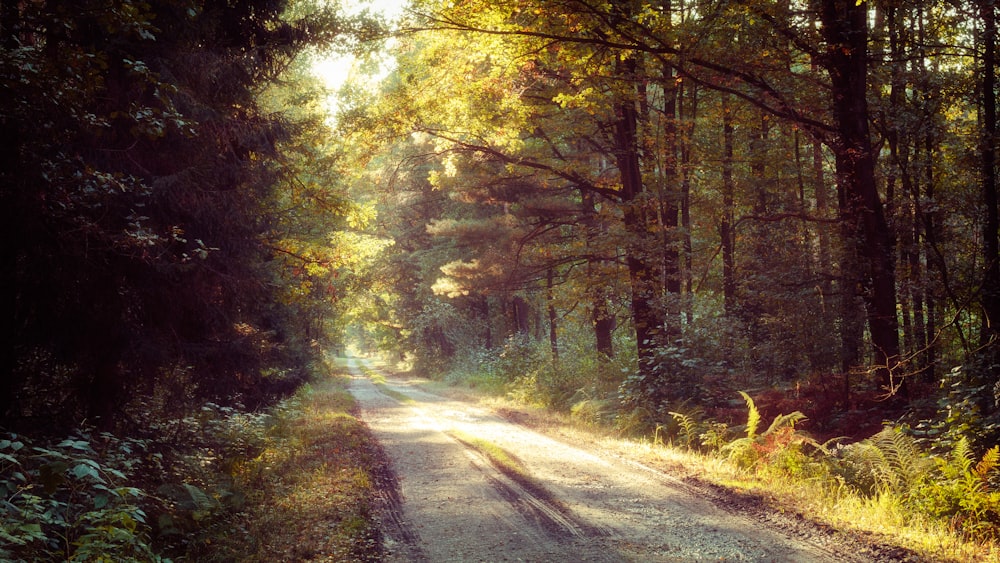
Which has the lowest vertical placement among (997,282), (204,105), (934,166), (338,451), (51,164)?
(338,451)

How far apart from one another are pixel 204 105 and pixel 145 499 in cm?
564

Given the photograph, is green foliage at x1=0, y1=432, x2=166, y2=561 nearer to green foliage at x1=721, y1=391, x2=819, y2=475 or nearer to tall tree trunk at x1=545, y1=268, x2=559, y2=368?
green foliage at x1=721, y1=391, x2=819, y2=475

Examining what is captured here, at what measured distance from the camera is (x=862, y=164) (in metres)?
10.0

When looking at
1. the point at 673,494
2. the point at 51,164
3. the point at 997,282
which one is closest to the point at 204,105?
the point at 51,164

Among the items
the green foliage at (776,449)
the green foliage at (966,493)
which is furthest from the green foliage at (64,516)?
the green foliage at (776,449)

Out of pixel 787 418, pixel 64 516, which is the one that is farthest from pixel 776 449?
pixel 64 516

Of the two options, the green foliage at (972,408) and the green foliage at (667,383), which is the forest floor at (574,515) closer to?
the green foliage at (972,408)

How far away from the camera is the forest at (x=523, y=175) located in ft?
21.3

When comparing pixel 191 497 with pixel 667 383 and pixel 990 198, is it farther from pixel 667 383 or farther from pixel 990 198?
pixel 990 198

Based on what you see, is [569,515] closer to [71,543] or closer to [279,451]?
[71,543]

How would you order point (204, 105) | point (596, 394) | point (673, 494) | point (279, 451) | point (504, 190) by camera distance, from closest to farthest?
point (673, 494), point (204, 105), point (279, 451), point (596, 394), point (504, 190)

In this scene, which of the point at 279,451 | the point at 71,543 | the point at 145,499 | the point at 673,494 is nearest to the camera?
the point at 71,543

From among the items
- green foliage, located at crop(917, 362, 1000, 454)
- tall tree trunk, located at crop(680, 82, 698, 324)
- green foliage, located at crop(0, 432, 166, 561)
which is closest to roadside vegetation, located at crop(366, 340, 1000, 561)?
green foliage, located at crop(917, 362, 1000, 454)

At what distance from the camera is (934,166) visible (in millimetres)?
10984
